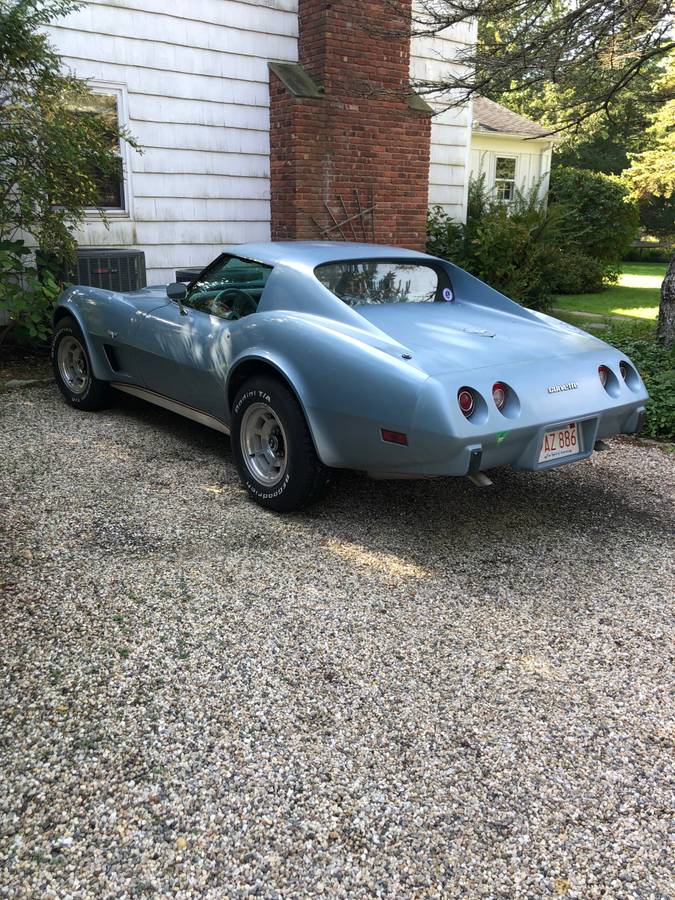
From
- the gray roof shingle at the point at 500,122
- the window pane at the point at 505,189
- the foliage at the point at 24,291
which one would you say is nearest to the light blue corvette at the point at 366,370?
the foliage at the point at 24,291

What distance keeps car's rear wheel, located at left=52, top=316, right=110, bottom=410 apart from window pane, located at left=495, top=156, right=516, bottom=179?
14.2 m

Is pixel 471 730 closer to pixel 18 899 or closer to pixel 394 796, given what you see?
pixel 394 796

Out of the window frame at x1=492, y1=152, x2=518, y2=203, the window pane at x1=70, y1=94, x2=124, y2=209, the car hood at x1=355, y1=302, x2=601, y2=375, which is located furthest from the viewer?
the window frame at x1=492, y1=152, x2=518, y2=203

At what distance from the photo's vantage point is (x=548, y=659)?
114 inches

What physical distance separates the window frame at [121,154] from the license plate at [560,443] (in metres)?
6.14

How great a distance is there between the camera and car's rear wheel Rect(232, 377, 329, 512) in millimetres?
3965

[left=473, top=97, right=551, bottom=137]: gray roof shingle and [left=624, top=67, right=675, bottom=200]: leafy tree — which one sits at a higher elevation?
[left=473, top=97, right=551, bottom=137]: gray roof shingle

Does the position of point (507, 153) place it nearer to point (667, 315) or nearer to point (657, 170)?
point (657, 170)

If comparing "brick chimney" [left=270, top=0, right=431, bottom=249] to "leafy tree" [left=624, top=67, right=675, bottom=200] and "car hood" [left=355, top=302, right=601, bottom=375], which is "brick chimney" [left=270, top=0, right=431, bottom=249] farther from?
"leafy tree" [left=624, top=67, right=675, bottom=200]

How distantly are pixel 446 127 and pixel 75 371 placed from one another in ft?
24.3

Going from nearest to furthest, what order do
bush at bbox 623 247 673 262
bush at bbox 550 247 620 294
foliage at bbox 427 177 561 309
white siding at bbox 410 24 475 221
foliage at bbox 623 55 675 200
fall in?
white siding at bbox 410 24 475 221
foliage at bbox 427 177 561 309
bush at bbox 550 247 620 294
foliage at bbox 623 55 675 200
bush at bbox 623 247 673 262

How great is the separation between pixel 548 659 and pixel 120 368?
12.6ft

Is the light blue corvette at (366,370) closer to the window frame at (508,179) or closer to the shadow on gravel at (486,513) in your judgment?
the shadow on gravel at (486,513)

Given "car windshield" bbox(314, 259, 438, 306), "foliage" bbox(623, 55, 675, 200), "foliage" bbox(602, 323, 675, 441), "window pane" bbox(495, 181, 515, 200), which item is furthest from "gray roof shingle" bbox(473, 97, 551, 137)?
"car windshield" bbox(314, 259, 438, 306)
